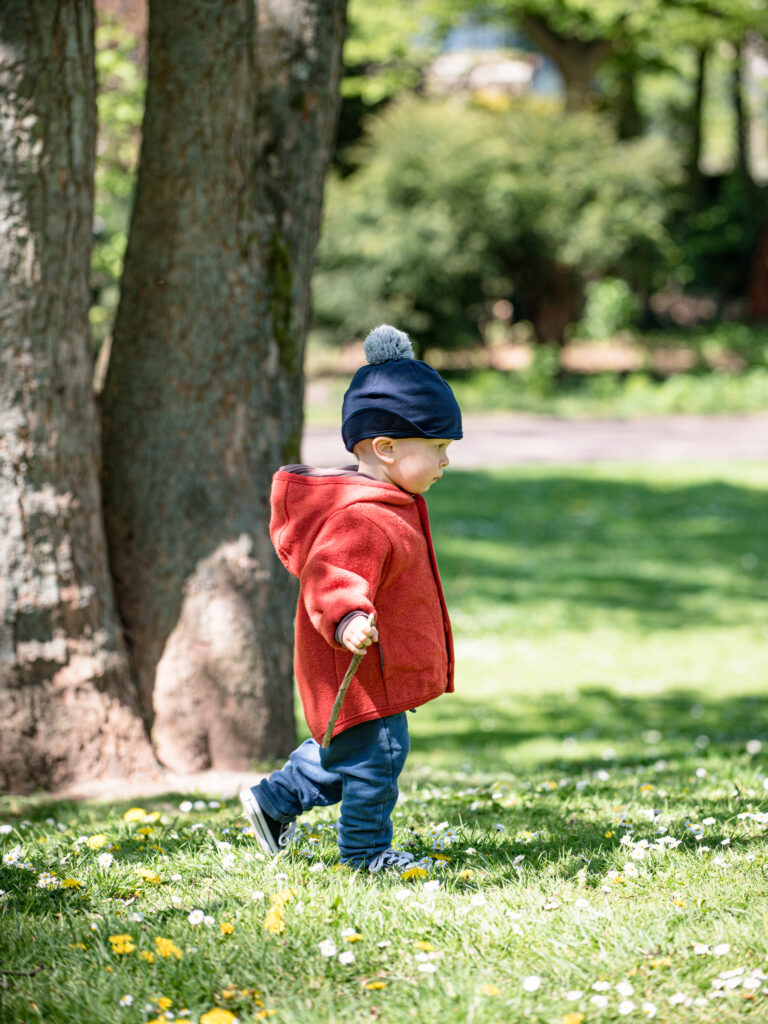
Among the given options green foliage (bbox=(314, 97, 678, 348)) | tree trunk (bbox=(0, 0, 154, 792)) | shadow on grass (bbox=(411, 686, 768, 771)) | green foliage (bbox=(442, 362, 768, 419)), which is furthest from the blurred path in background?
tree trunk (bbox=(0, 0, 154, 792))

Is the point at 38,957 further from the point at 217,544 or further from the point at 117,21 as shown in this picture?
the point at 117,21

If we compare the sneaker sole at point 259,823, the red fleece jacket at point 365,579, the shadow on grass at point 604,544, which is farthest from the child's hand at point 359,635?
the shadow on grass at point 604,544

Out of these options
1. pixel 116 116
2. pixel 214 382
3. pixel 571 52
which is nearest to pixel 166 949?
pixel 214 382

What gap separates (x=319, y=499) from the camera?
3.23m

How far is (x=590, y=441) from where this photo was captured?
19359 mm

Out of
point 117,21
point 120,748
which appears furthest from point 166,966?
point 117,21

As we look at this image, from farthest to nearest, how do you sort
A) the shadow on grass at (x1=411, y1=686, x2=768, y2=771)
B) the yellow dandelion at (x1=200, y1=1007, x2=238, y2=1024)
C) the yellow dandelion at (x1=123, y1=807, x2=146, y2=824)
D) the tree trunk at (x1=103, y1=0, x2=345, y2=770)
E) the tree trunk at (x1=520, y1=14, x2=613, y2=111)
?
the tree trunk at (x1=520, y1=14, x2=613, y2=111), the shadow on grass at (x1=411, y1=686, x2=768, y2=771), the tree trunk at (x1=103, y1=0, x2=345, y2=770), the yellow dandelion at (x1=123, y1=807, x2=146, y2=824), the yellow dandelion at (x1=200, y1=1007, x2=238, y2=1024)

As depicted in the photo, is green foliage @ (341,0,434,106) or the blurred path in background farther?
green foliage @ (341,0,434,106)

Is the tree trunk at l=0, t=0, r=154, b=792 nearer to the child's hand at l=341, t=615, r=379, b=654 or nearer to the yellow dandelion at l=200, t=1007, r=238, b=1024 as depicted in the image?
the child's hand at l=341, t=615, r=379, b=654

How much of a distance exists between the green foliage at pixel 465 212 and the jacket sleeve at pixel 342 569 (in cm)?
1948

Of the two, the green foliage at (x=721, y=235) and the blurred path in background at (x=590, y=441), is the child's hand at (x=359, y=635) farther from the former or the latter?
the green foliage at (x=721, y=235)

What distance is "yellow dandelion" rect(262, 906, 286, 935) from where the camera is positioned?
283 cm

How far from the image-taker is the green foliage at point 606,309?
2511cm

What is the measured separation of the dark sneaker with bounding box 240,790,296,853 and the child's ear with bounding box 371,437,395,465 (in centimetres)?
111
